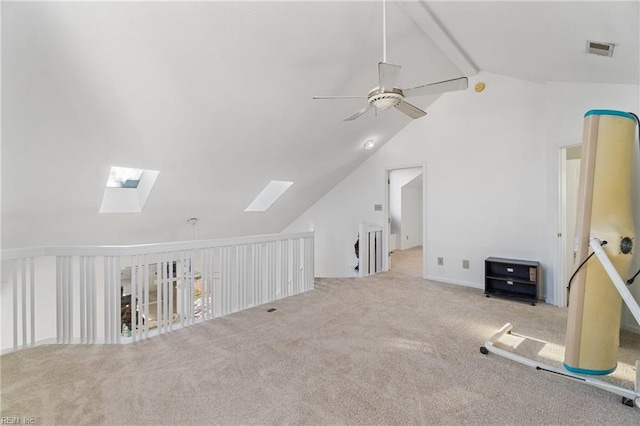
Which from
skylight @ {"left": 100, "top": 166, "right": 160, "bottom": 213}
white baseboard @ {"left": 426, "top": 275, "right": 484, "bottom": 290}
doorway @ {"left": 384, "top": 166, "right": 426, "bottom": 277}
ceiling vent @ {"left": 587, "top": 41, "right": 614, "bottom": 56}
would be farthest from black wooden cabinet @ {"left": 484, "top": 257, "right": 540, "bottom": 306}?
skylight @ {"left": 100, "top": 166, "right": 160, "bottom": 213}

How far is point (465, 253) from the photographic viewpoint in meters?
4.38

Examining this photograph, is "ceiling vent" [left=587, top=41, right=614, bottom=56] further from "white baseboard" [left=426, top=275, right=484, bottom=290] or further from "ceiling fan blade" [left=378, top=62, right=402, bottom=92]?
"white baseboard" [left=426, top=275, right=484, bottom=290]

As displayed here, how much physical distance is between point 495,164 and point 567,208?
1006 mm

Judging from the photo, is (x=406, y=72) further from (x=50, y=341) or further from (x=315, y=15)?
(x=50, y=341)

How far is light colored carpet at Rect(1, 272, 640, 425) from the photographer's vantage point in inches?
64.2

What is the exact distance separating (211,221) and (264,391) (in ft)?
11.8

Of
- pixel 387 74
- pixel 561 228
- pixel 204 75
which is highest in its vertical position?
pixel 204 75

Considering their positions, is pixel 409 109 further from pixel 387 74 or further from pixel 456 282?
pixel 456 282

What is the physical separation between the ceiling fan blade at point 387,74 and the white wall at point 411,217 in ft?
20.7

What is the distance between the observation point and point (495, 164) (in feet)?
13.4

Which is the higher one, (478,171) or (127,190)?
(478,171)

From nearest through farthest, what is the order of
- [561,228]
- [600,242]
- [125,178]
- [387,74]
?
1. [600,242]
2. [387,74]
3. [561,228]
4. [125,178]

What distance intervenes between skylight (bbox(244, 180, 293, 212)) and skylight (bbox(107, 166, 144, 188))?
180 centimetres

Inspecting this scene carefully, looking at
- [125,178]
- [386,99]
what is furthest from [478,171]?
[125,178]
